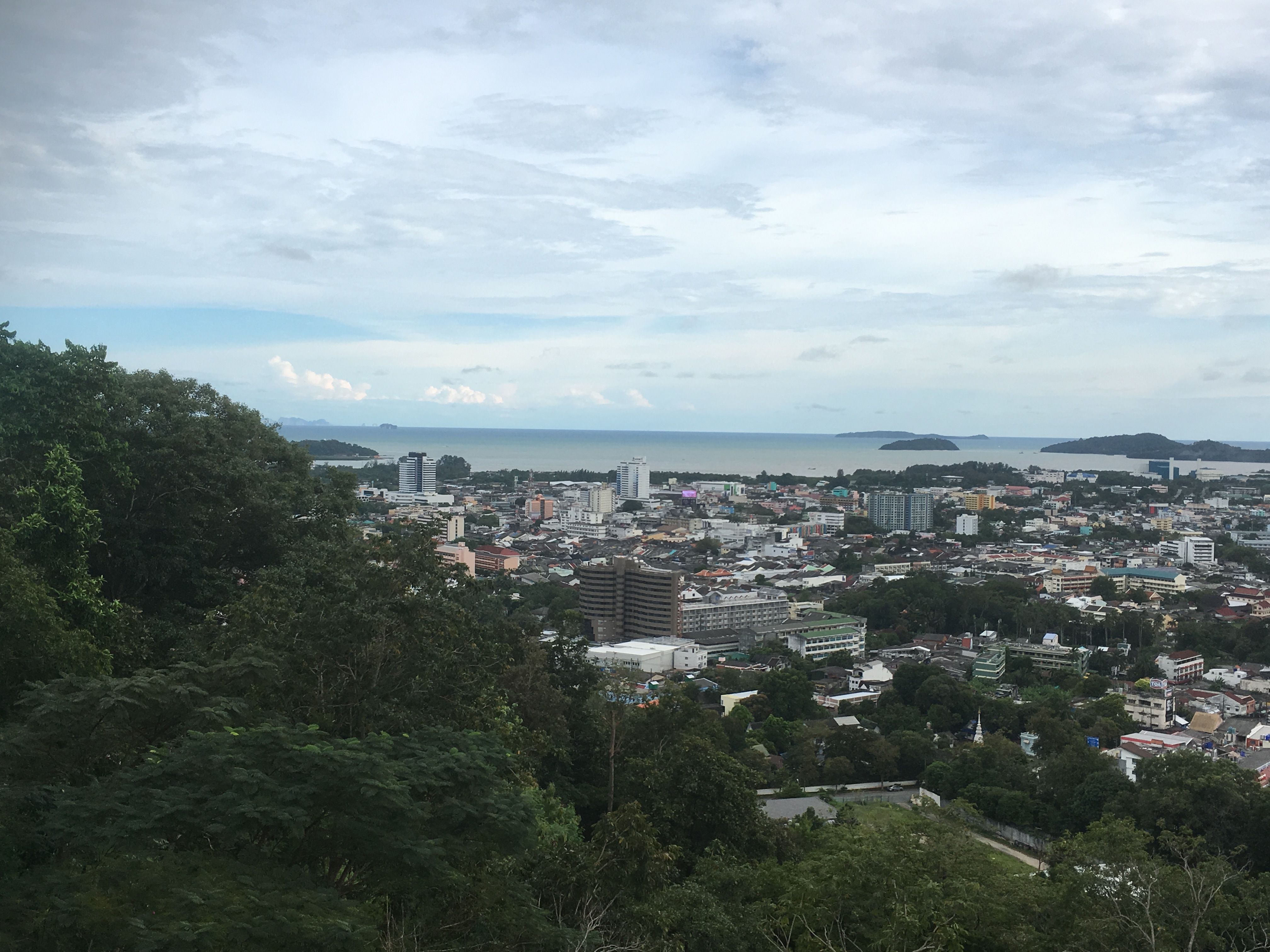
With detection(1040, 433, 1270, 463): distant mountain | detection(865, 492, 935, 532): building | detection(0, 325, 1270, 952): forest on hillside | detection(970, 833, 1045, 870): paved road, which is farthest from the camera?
detection(1040, 433, 1270, 463): distant mountain

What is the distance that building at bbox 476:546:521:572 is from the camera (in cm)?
2773

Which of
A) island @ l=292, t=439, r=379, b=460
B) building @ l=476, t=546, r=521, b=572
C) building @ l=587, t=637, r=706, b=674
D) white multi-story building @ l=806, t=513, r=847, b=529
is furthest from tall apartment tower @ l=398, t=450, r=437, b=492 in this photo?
building @ l=587, t=637, r=706, b=674

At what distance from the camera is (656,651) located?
19.0 metres

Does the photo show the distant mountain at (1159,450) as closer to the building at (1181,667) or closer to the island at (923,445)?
the island at (923,445)

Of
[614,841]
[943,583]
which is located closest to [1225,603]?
[943,583]

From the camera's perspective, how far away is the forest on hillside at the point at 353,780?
3.07 meters

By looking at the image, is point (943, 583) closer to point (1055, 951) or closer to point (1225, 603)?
point (1225, 603)

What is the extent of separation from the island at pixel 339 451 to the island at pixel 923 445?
57812 mm

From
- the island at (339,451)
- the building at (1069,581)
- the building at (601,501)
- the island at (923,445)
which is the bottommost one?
the building at (1069,581)

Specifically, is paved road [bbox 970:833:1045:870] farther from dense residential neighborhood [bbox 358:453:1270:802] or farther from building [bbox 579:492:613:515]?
building [bbox 579:492:613:515]

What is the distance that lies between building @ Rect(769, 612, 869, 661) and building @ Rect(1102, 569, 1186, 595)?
9134 mm

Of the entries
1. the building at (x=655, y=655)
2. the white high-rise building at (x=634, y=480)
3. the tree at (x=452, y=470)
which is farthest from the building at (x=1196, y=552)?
the tree at (x=452, y=470)

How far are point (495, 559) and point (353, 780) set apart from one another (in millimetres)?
25626

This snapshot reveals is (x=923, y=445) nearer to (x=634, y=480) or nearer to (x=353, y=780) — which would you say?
(x=634, y=480)
